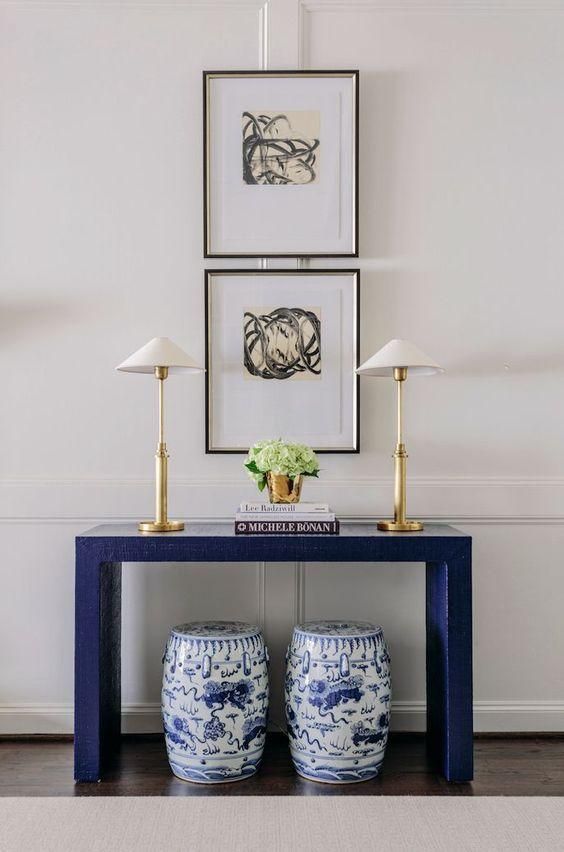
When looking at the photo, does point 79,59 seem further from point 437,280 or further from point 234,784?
point 234,784

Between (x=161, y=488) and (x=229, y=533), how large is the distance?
0.28m

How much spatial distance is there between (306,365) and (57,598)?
122 cm

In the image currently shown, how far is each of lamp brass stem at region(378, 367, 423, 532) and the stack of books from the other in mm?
211

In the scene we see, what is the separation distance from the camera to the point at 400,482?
2.54m

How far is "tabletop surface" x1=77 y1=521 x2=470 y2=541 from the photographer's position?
2.36 m

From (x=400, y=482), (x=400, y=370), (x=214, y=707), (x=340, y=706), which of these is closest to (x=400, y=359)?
(x=400, y=370)

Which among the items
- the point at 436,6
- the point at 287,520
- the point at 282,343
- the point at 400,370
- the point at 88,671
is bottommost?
the point at 88,671

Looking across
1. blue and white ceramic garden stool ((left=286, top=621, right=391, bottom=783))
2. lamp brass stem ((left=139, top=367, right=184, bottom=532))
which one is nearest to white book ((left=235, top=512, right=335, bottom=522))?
lamp brass stem ((left=139, top=367, right=184, bottom=532))

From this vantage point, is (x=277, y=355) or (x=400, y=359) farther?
(x=277, y=355)

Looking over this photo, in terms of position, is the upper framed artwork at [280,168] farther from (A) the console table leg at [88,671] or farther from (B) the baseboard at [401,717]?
(B) the baseboard at [401,717]

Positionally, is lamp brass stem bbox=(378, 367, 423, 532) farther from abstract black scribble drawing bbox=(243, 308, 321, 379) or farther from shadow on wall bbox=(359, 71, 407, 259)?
shadow on wall bbox=(359, 71, 407, 259)
